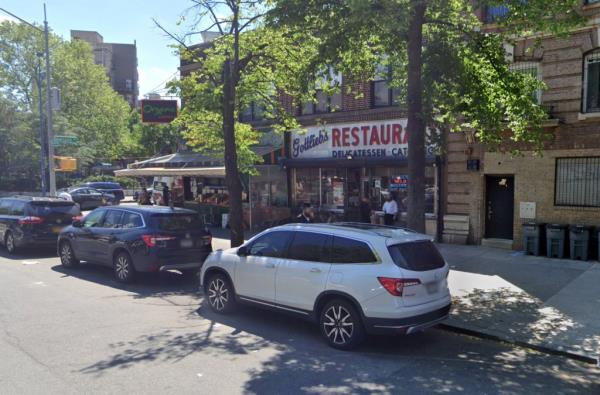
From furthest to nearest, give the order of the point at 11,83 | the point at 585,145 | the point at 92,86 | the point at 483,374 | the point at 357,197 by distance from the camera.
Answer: the point at 92,86, the point at 11,83, the point at 357,197, the point at 585,145, the point at 483,374

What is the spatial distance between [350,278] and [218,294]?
2.83m

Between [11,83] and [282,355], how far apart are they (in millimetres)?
45866

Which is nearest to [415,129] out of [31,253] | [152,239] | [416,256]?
[416,256]

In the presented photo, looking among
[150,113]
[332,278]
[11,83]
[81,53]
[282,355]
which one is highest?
[81,53]

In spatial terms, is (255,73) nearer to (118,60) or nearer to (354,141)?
(354,141)

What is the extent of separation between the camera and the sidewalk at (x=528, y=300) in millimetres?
6867

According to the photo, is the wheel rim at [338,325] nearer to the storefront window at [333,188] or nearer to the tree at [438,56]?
the tree at [438,56]

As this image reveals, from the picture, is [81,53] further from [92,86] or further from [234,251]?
[234,251]

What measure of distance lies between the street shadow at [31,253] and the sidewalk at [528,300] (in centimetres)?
1116

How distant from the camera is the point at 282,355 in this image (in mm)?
6172

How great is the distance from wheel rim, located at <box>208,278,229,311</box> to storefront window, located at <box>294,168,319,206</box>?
10581 mm

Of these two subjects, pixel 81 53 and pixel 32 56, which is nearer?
pixel 32 56

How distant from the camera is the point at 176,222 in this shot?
34.3 feet

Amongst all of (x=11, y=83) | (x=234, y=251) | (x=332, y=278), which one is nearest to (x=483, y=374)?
(x=332, y=278)
